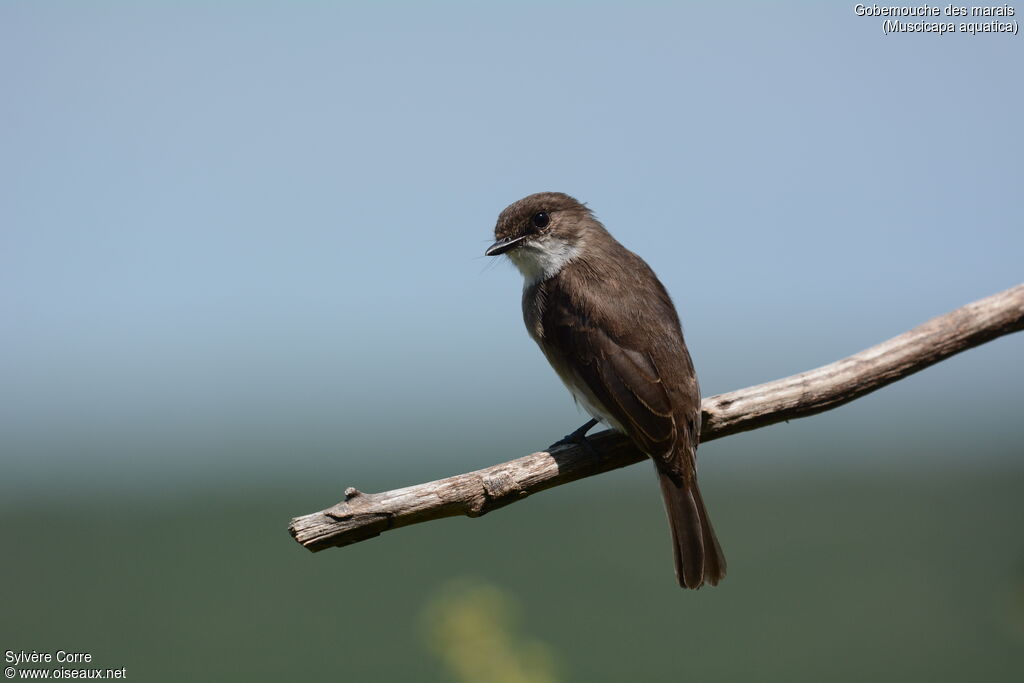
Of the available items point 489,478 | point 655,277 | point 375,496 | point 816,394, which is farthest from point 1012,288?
point 375,496

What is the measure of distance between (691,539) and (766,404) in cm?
89

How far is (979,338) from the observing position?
4.71 meters

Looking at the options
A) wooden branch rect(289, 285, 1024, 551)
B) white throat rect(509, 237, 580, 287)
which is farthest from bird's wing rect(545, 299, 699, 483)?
white throat rect(509, 237, 580, 287)

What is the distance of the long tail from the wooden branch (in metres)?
0.31

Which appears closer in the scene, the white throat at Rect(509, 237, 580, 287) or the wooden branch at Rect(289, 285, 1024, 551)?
the wooden branch at Rect(289, 285, 1024, 551)

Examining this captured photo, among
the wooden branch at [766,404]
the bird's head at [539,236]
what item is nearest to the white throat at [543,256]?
the bird's head at [539,236]

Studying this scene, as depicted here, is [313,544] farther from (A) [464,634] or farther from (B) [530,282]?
(B) [530,282]

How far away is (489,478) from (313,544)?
916 millimetres

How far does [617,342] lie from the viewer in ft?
17.3

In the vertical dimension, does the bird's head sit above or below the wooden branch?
above

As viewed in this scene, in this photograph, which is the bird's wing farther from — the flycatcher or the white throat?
the white throat

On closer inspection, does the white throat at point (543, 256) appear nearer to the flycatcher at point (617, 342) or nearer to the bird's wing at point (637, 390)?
the flycatcher at point (617, 342)

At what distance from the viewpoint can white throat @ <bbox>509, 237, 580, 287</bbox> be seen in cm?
591

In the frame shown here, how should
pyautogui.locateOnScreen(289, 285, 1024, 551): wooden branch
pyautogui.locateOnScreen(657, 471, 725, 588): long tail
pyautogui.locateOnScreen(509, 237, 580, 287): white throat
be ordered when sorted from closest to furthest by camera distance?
pyautogui.locateOnScreen(289, 285, 1024, 551): wooden branch → pyautogui.locateOnScreen(657, 471, 725, 588): long tail → pyautogui.locateOnScreen(509, 237, 580, 287): white throat
